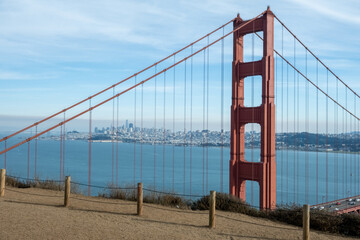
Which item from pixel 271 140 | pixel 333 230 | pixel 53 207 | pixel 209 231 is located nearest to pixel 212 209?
pixel 209 231

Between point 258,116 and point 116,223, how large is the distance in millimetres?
12247

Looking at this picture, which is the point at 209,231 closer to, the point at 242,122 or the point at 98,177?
the point at 242,122

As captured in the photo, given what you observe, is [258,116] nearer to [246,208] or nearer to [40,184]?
[246,208]

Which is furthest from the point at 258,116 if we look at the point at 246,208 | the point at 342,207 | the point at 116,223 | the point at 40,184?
the point at 342,207

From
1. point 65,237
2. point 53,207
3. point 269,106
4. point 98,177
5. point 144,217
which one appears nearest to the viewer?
point 65,237

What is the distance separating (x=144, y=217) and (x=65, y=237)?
2664 mm

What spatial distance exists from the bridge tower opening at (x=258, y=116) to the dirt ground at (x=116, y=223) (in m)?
8.35

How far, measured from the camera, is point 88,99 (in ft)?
54.2

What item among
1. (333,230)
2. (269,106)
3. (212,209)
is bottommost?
(333,230)

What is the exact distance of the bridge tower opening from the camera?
1948 cm

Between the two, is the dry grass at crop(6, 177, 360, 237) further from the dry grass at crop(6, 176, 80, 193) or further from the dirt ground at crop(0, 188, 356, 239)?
the dirt ground at crop(0, 188, 356, 239)

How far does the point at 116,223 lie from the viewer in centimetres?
958

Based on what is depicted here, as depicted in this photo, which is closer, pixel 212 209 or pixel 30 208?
pixel 212 209

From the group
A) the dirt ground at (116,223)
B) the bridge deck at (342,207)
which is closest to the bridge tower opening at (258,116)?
the dirt ground at (116,223)
